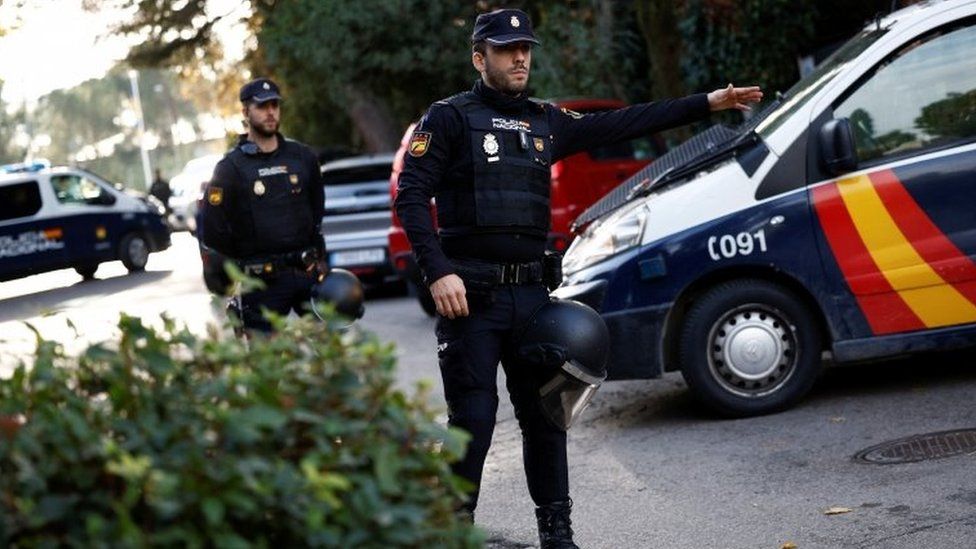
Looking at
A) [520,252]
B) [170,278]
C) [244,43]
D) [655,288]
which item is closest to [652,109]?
[520,252]

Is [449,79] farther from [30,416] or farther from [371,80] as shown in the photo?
[30,416]

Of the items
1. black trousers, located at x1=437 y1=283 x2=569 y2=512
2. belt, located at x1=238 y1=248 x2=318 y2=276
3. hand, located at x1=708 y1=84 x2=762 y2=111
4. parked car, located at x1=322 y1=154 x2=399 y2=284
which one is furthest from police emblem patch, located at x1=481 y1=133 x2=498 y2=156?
parked car, located at x1=322 y1=154 x2=399 y2=284

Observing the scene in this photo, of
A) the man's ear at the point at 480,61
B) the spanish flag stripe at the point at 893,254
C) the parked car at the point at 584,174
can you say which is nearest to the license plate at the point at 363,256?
the parked car at the point at 584,174

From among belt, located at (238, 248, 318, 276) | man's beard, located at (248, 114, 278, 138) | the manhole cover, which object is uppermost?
man's beard, located at (248, 114, 278, 138)

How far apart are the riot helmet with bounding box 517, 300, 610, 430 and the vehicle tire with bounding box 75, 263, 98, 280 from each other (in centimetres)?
2210

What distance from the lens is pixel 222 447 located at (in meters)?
2.79

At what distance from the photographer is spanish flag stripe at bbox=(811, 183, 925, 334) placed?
7.66m

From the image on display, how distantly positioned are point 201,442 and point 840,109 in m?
5.61

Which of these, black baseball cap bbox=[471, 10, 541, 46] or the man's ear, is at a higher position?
black baseball cap bbox=[471, 10, 541, 46]

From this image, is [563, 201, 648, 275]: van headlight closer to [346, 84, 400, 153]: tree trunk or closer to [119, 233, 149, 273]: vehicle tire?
[119, 233, 149, 273]: vehicle tire

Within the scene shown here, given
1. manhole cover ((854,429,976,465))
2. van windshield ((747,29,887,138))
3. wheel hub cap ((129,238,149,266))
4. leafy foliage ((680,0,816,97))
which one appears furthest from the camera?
wheel hub cap ((129,238,149,266))

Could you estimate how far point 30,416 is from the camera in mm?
2926

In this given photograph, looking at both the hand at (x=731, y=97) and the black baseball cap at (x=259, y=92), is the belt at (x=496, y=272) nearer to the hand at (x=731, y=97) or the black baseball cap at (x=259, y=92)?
the hand at (x=731, y=97)

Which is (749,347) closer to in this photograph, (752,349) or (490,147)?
(752,349)
